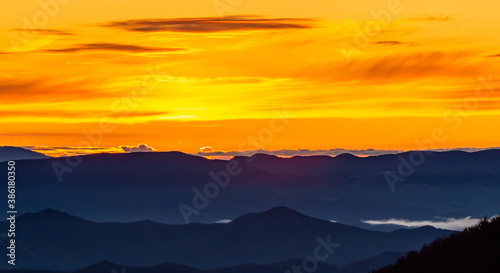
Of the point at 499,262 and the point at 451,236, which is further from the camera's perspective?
the point at 451,236

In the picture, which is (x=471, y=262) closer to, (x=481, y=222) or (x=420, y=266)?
(x=420, y=266)

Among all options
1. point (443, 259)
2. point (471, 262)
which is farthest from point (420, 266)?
point (471, 262)

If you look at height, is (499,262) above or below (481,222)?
below

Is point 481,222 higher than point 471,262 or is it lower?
higher

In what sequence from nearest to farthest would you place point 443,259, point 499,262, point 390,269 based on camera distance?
point 499,262
point 443,259
point 390,269

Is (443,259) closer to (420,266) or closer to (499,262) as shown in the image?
(420,266)

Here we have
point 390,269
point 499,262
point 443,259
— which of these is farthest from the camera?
point 390,269
